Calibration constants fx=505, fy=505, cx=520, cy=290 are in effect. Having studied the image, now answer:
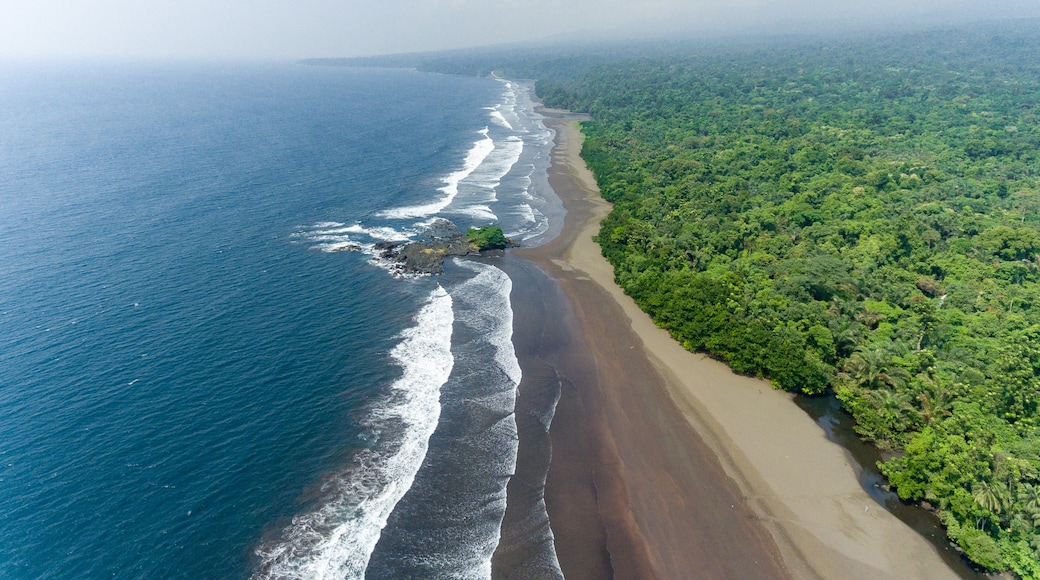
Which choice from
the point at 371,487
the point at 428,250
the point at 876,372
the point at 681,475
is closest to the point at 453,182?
the point at 428,250

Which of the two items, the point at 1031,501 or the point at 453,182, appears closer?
the point at 1031,501

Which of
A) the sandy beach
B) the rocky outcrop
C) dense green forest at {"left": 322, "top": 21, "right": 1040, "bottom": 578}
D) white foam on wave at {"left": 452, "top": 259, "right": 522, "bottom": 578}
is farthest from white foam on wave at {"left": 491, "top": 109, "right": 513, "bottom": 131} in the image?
the sandy beach

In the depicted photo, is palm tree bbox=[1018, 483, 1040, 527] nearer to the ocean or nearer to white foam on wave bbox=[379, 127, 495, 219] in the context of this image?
the ocean

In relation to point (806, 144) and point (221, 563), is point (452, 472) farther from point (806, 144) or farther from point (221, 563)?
point (806, 144)

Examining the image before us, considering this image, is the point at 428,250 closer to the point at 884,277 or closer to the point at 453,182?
the point at 453,182

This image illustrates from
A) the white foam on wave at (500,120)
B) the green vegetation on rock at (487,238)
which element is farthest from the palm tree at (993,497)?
the white foam on wave at (500,120)
